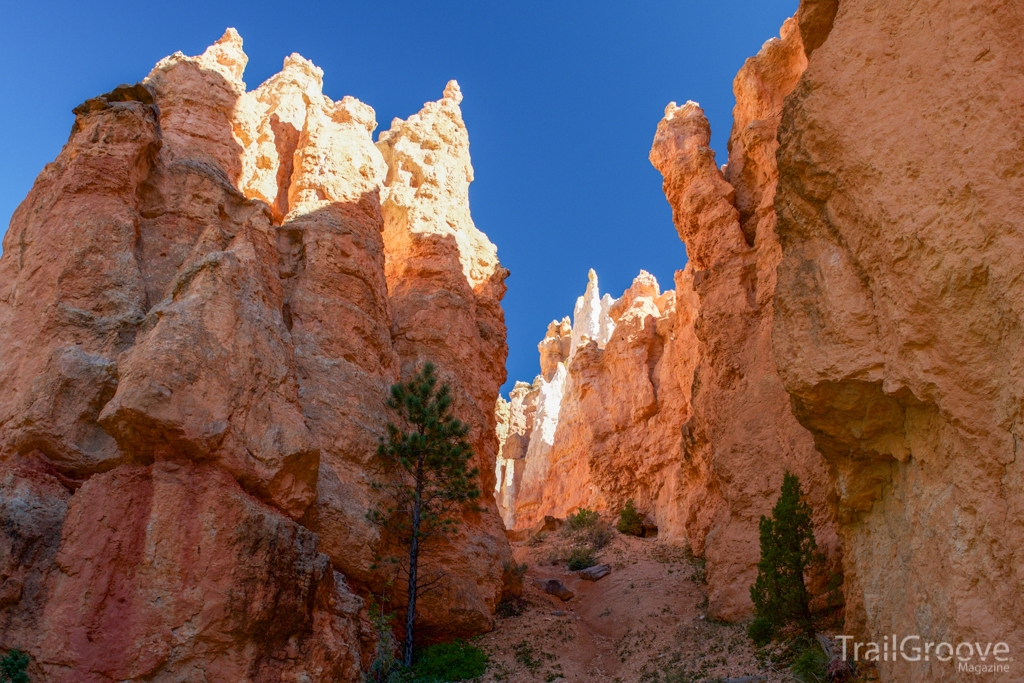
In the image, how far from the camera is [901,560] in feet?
34.3

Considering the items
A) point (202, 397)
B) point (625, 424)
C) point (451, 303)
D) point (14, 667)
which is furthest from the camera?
point (625, 424)

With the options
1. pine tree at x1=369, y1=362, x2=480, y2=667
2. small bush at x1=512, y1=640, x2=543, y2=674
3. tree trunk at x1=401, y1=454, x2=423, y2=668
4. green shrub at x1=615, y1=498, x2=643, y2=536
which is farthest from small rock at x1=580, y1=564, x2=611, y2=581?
tree trunk at x1=401, y1=454, x2=423, y2=668

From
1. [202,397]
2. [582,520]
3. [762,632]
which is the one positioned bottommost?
[762,632]

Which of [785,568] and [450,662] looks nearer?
[785,568]

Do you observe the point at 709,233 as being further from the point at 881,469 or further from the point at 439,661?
the point at 439,661

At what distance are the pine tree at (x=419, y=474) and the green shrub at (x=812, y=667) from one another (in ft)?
31.8

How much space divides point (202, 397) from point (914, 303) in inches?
535

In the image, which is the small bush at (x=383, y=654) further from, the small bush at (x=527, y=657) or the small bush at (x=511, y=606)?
the small bush at (x=511, y=606)

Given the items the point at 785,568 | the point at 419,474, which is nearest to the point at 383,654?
the point at 419,474

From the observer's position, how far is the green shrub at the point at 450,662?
17078 mm

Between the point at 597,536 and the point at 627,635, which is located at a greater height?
the point at 597,536

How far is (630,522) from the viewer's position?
1400 inches

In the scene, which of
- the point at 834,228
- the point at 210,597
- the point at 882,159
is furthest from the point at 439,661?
the point at 882,159

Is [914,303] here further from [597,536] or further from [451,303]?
[597,536]
